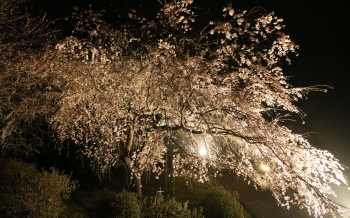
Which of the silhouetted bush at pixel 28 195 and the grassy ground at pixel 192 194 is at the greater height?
the grassy ground at pixel 192 194

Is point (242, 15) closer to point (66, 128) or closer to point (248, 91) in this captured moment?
point (248, 91)

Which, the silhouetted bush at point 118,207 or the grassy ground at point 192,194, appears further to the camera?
the grassy ground at point 192,194

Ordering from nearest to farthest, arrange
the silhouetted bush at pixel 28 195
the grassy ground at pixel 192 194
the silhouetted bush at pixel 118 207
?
1. the silhouetted bush at pixel 28 195
2. the silhouetted bush at pixel 118 207
3. the grassy ground at pixel 192 194

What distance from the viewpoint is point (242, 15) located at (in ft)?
24.5

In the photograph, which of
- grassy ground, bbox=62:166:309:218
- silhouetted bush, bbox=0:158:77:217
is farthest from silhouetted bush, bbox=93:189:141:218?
silhouetted bush, bbox=0:158:77:217

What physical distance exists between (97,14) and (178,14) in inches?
89.0

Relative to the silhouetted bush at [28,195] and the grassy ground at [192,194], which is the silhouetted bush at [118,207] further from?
the silhouetted bush at [28,195]

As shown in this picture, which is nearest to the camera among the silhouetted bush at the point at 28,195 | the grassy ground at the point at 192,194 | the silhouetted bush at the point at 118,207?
the silhouetted bush at the point at 28,195

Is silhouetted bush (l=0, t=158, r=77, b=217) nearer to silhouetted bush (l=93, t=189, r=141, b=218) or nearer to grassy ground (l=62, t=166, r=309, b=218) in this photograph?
silhouetted bush (l=93, t=189, r=141, b=218)

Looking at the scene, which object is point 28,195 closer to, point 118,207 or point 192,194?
point 118,207

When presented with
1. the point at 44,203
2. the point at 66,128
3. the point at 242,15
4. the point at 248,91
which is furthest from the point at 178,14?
the point at 44,203

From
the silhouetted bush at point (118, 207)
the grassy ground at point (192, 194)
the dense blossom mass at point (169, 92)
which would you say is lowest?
the silhouetted bush at point (118, 207)

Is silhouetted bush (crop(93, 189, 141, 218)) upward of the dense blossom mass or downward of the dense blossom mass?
downward

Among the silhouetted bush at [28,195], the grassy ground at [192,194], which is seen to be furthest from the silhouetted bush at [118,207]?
the silhouetted bush at [28,195]
